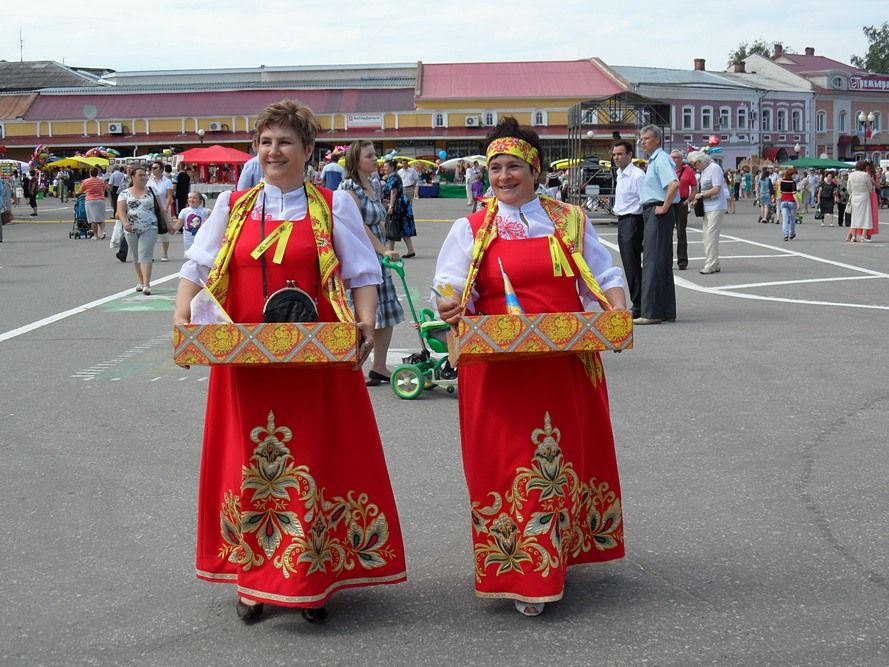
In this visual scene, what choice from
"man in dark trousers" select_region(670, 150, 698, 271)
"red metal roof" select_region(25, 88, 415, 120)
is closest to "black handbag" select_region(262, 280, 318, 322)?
"man in dark trousers" select_region(670, 150, 698, 271)

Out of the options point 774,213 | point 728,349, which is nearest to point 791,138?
point 774,213

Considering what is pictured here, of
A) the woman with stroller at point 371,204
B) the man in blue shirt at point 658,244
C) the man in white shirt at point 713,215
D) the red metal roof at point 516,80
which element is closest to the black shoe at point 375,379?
the woman with stroller at point 371,204

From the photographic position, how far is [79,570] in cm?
501

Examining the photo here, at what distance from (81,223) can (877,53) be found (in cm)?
10607

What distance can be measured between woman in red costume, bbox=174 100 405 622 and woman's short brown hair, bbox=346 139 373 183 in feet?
15.8

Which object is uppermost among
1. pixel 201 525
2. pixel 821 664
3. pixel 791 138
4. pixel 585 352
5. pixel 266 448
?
pixel 791 138

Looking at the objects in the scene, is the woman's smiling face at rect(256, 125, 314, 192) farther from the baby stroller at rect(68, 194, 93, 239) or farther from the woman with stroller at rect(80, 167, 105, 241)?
the baby stroller at rect(68, 194, 93, 239)

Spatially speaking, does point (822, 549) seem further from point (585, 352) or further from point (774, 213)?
point (774, 213)

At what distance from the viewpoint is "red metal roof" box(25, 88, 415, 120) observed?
78.0 meters

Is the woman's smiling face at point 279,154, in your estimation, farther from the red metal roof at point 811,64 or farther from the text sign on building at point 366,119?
the red metal roof at point 811,64

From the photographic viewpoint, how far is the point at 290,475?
13.8 ft

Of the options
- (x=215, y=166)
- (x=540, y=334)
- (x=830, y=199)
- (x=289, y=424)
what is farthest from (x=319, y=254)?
(x=215, y=166)

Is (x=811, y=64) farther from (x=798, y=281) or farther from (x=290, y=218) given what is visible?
(x=290, y=218)

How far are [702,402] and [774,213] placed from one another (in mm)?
30501
